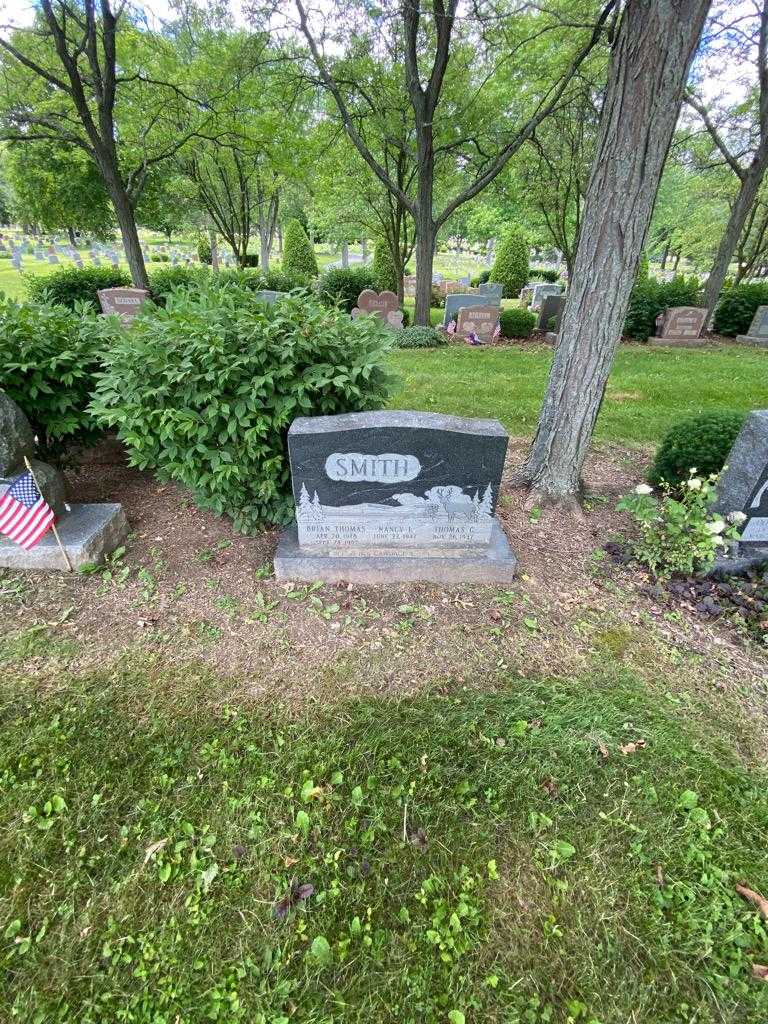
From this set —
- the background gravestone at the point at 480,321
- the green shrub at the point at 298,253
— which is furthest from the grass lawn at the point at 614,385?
the green shrub at the point at 298,253

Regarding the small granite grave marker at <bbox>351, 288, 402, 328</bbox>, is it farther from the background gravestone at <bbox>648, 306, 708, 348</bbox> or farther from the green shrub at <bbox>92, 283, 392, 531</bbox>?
the green shrub at <bbox>92, 283, 392, 531</bbox>

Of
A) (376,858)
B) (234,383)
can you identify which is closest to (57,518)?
(234,383)

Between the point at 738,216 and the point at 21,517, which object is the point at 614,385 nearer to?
the point at 738,216

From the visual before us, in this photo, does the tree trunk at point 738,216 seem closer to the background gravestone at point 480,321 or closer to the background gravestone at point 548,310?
the background gravestone at point 548,310

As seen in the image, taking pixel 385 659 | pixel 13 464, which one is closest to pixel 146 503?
pixel 13 464

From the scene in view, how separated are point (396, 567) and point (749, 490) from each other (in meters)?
2.67

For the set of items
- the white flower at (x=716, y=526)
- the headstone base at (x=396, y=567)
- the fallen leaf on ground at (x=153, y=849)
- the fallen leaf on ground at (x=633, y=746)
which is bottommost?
the fallen leaf on ground at (x=153, y=849)

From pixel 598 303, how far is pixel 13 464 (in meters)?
4.44

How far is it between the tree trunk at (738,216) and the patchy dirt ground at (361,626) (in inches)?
504

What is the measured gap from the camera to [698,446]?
427 cm

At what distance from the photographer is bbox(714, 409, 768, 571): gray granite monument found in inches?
133

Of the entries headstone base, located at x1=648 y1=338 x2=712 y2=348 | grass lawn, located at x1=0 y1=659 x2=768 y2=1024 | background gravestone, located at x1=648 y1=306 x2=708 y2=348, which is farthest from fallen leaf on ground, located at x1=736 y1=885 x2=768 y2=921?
background gravestone, located at x1=648 y1=306 x2=708 y2=348

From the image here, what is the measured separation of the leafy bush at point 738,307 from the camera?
43.6ft

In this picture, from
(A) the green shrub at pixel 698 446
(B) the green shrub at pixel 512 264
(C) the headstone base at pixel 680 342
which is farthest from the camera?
(B) the green shrub at pixel 512 264
